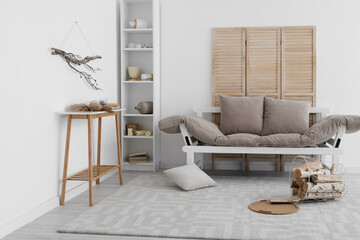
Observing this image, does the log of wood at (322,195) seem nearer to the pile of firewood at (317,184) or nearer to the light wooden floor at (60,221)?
the pile of firewood at (317,184)

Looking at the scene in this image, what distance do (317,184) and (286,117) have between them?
1393 mm

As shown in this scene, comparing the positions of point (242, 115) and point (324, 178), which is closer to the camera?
point (324, 178)

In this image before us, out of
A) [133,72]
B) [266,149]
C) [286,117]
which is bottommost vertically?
[266,149]

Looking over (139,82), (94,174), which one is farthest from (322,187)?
(139,82)

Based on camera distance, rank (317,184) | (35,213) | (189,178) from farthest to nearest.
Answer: (189,178) → (317,184) → (35,213)

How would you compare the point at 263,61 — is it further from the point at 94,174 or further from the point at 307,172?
the point at 94,174

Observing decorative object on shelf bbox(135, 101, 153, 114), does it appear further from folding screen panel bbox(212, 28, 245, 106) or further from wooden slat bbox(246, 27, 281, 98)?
wooden slat bbox(246, 27, 281, 98)

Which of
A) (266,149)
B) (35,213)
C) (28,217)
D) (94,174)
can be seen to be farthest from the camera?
(266,149)

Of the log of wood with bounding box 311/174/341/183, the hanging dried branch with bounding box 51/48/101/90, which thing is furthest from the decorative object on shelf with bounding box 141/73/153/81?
the log of wood with bounding box 311/174/341/183

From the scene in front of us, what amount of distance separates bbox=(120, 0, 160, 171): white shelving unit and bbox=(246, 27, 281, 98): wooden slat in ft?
3.78

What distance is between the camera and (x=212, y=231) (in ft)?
8.45

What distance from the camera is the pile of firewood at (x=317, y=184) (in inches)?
126

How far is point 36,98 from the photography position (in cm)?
299

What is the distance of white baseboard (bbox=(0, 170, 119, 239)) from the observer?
8.55 feet
